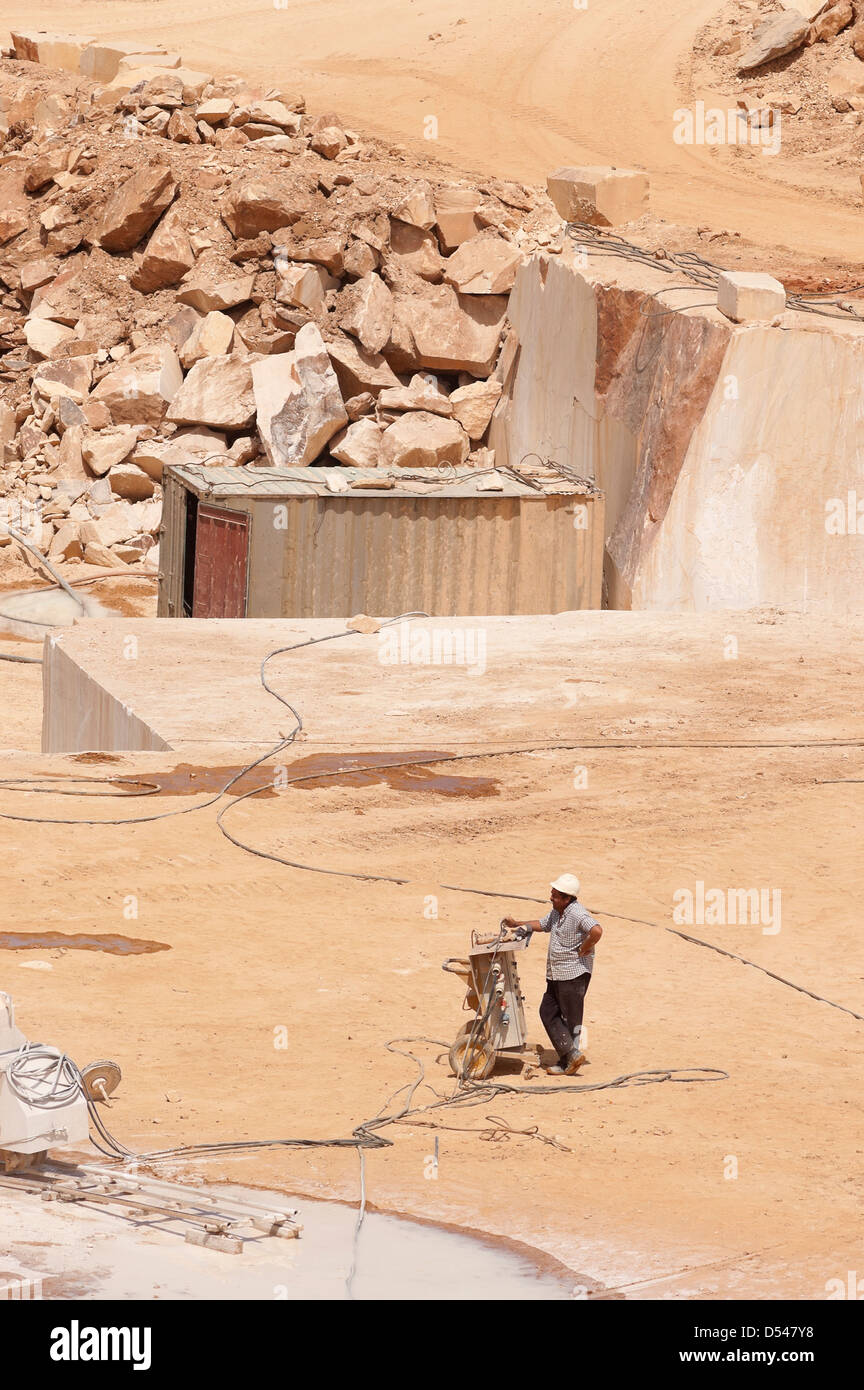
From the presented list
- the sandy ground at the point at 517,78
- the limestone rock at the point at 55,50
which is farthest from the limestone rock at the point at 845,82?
the limestone rock at the point at 55,50

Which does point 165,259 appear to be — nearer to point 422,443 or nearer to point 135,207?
point 135,207

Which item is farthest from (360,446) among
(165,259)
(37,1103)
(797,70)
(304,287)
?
(37,1103)

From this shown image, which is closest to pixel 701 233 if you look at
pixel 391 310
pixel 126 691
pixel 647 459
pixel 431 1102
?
pixel 391 310

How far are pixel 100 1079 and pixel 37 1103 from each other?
829mm

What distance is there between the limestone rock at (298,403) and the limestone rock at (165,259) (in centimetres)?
314

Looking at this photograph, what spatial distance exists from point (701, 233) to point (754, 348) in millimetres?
8447

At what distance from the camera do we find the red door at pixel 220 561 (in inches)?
742

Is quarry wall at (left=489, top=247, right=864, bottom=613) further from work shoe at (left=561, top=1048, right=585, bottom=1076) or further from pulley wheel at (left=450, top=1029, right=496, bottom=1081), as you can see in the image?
pulley wheel at (left=450, top=1029, right=496, bottom=1081)

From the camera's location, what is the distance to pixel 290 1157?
7496 mm

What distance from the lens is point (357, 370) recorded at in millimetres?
26641

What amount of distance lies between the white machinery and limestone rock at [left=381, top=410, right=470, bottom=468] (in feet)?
62.4

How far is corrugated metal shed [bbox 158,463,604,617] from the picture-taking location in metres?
18.9

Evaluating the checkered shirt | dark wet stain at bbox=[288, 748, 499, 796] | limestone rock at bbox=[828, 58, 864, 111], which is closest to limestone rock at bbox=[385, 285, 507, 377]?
limestone rock at bbox=[828, 58, 864, 111]

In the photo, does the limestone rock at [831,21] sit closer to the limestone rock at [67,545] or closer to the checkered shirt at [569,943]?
the limestone rock at [67,545]
